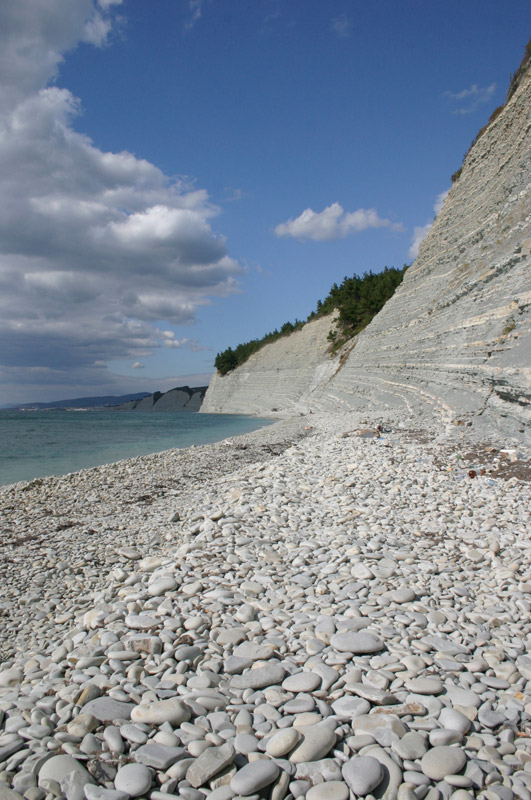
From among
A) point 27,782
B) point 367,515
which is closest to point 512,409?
point 367,515

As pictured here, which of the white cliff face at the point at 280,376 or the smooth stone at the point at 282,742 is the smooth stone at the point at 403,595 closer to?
the smooth stone at the point at 282,742

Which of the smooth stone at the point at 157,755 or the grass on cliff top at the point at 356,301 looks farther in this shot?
the grass on cliff top at the point at 356,301

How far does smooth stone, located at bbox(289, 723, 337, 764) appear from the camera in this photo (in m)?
2.29

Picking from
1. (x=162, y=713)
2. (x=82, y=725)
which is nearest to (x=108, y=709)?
(x=82, y=725)

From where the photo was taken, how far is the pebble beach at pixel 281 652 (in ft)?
7.32

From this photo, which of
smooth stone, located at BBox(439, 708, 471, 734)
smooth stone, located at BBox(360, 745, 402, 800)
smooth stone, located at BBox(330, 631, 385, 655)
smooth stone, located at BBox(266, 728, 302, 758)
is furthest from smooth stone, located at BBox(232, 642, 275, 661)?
smooth stone, located at BBox(439, 708, 471, 734)

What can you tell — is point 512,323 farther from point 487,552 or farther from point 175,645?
point 175,645

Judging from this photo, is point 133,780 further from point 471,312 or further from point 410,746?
point 471,312

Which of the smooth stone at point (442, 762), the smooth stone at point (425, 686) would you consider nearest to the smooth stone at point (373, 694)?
the smooth stone at point (425, 686)

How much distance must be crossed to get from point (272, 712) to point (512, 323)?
13.4 metres

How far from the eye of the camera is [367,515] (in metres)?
6.13

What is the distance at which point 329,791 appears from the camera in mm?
2098

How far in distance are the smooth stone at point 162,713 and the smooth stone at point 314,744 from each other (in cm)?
67

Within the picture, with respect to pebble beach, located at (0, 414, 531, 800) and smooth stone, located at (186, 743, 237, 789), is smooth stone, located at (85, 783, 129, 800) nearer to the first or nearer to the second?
pebble beach, located at (0, 414, 531, 800)
